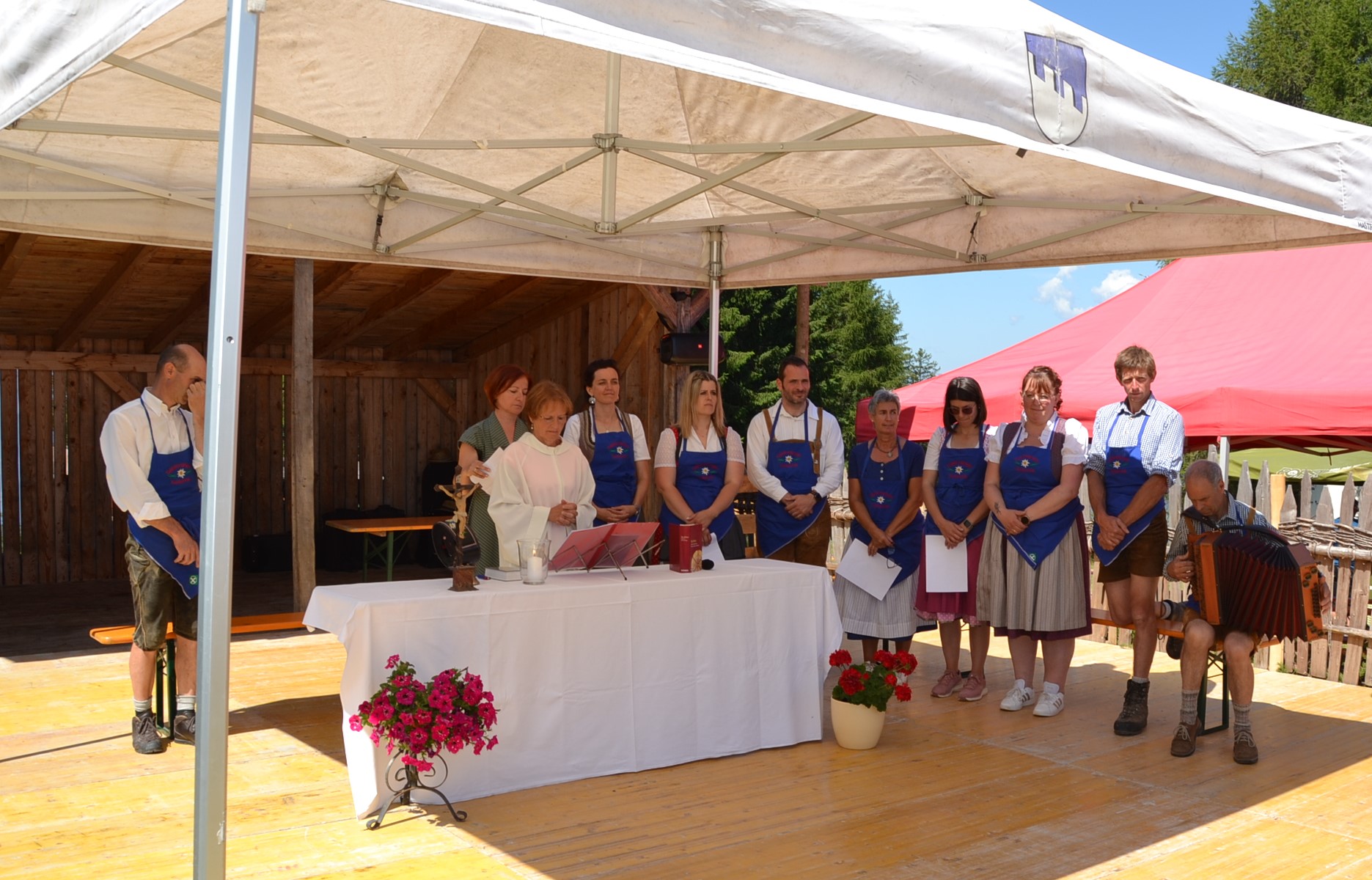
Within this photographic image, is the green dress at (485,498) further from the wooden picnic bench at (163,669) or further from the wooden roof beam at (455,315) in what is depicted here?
the wooden roof beam at (455,315)

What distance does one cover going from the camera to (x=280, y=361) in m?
10.7

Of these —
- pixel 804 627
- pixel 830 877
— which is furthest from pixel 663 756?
pixel 830 877

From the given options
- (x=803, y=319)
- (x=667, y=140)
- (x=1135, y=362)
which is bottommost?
(x=1135, y=362)

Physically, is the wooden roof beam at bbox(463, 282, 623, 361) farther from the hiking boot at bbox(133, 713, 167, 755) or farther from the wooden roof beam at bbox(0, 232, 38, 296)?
the hiking boot at bbox(133, 713, 167, 755)

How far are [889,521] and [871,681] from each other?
1080 mm

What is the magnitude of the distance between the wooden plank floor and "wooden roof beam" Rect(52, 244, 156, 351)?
3615 millimetres

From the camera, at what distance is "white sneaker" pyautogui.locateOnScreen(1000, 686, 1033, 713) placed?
5.10m

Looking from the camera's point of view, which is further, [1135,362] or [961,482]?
[961,482]

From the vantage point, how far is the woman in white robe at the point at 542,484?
4.20 meters

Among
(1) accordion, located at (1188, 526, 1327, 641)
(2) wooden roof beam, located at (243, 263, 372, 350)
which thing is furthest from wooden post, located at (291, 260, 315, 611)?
(1) accordion, located at (1188, 526, 1327, 641)

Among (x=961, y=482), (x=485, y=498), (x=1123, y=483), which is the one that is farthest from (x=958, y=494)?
(x=485, y=498)

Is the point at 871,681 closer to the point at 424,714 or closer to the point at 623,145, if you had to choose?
the point at 424,714

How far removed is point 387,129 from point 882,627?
2.98 m

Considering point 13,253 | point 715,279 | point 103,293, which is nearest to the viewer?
point 715,279
